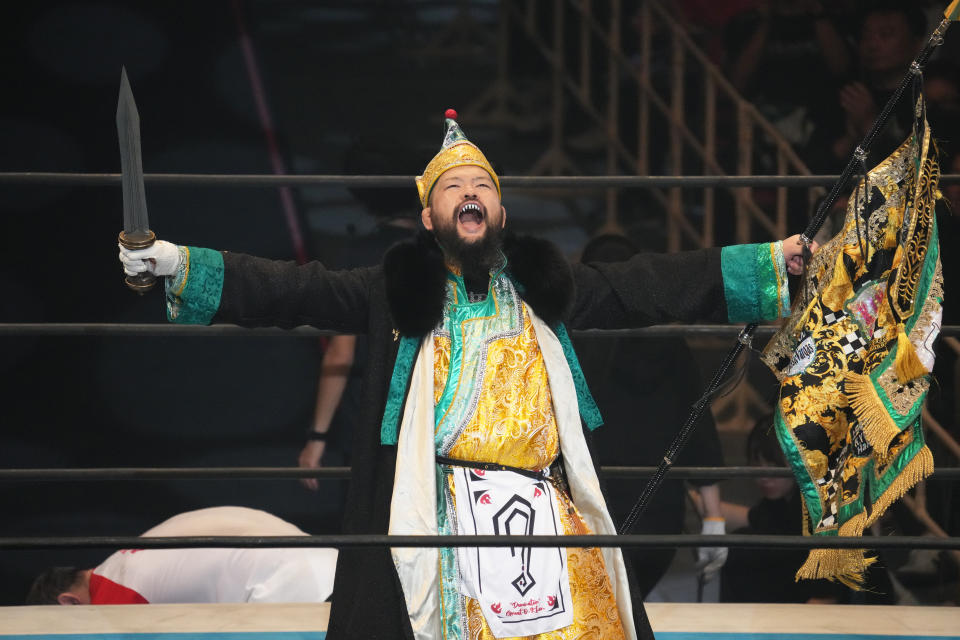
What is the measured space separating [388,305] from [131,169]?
2.27 feet

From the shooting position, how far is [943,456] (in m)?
4.02

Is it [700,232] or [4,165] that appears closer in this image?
[4,165]

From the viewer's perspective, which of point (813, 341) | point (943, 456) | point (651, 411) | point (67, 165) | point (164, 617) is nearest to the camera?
point (813, 341)

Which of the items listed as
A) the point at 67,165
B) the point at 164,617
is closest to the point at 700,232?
the point at 67,165

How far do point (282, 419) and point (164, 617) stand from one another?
188 cm

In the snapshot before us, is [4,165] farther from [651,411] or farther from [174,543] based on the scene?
Answer: [174,543]

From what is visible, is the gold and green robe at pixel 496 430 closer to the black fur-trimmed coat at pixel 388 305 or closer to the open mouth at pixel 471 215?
the black fur-trimmed coat at pixel 388 305

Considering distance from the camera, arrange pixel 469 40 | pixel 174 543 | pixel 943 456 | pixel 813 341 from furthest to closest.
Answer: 1. pixel 469 40
2. pixel 943 456
3. pixel 813 341
4. pixel 174 543

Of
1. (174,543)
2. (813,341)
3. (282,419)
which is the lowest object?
(174,543)

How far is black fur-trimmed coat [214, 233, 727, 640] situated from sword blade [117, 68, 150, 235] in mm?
453

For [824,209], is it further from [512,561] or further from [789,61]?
[789,61]

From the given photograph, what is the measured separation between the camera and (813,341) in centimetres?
228

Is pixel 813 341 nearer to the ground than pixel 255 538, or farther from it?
farther from it

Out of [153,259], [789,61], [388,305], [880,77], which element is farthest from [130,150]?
[789,61]
